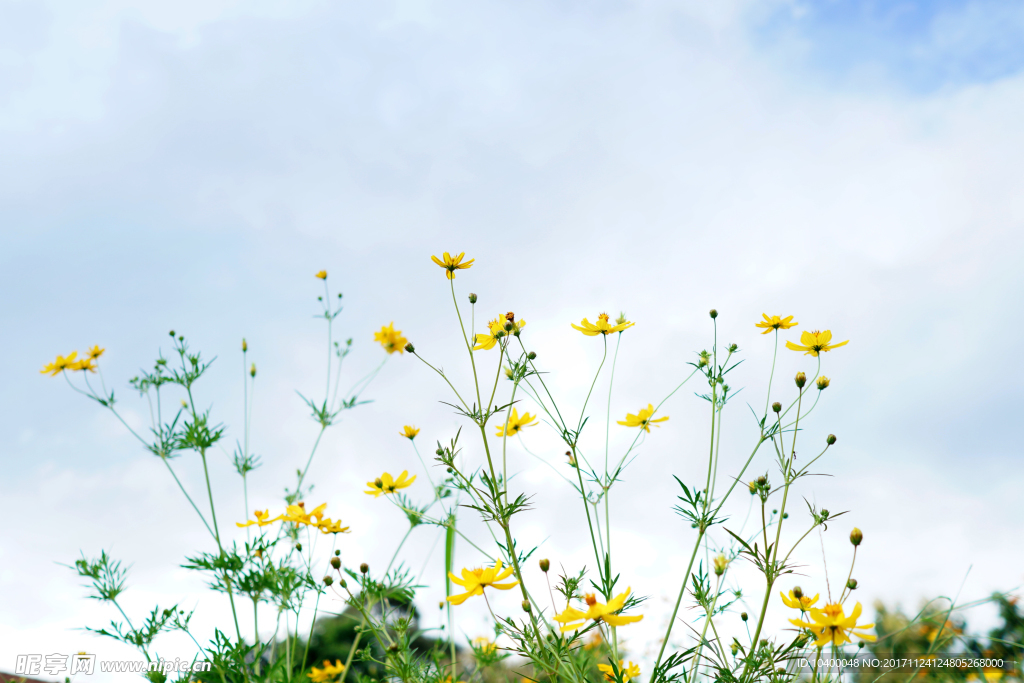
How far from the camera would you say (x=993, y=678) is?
344 cm

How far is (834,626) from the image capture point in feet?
5.32

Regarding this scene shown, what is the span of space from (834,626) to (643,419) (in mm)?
1164

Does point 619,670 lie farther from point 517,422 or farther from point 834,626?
point 517,422

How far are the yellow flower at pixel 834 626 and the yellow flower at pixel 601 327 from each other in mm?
1172

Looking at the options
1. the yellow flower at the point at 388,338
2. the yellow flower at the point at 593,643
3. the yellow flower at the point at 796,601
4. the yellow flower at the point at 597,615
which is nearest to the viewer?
the yellow flower at the point at 597,615

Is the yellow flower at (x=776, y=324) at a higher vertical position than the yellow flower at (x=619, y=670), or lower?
higher

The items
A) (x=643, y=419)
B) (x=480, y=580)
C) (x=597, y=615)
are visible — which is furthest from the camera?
(x=643, y=419)

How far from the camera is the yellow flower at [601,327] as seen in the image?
2.44m

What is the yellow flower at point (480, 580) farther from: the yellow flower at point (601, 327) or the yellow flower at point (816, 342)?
the yellow flower at point (816, 342)

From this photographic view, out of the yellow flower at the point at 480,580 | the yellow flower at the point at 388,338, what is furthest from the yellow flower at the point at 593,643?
the yellow flower at the point at 388,338

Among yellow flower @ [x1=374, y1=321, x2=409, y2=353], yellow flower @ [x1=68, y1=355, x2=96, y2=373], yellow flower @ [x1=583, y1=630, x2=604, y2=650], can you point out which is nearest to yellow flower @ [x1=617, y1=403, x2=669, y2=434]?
yellow flower @ [x1=583, y1=630, x2=604, y2=650]

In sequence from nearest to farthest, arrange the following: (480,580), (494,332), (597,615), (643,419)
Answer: (597,615) < (480,580) < (494,332) < (643,419)

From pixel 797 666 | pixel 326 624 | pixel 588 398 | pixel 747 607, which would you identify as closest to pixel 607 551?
pixel 588 398

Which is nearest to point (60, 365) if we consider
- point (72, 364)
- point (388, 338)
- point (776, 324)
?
point (72, 364)
